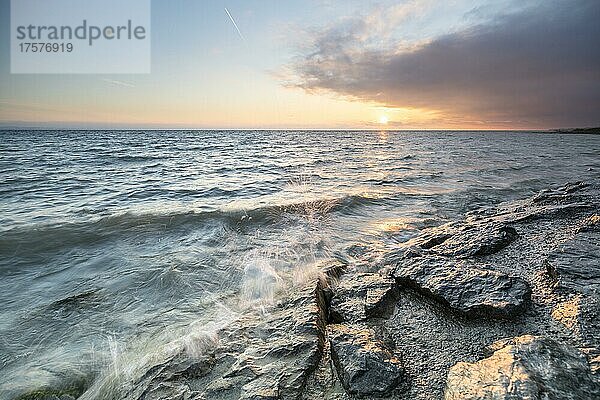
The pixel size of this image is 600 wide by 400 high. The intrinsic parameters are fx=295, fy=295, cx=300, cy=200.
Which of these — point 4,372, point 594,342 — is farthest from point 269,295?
point 594,342

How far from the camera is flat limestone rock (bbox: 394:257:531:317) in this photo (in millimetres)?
3039

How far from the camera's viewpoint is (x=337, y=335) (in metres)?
2.97

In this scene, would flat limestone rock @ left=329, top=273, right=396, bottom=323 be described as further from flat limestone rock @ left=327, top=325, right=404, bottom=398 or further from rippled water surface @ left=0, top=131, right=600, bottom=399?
rippled water surface @ left=0, top=131, right=600, bottom=399

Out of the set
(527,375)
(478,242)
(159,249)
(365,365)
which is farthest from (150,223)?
(527,375)

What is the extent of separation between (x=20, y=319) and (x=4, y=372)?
1222 mm

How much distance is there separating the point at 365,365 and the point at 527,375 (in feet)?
3.74

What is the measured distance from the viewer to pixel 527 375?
2041mm

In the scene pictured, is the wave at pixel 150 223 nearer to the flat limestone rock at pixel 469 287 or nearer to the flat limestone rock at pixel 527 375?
the flat limestone rock at pixel 469 287

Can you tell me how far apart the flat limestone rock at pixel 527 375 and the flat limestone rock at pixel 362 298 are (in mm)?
1136

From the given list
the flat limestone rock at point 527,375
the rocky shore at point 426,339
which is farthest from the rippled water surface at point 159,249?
the flat limestone rock at point 527,375

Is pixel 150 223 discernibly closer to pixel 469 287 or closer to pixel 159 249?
pixel 159 249

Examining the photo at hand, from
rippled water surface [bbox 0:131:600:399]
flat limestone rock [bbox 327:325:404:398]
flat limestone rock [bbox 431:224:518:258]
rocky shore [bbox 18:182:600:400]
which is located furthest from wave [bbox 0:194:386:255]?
flat limestone rock [bbox 327:325:404:398]

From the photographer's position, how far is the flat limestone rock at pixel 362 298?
347 centimetres

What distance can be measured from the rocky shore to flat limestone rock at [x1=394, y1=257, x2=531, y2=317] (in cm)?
1
